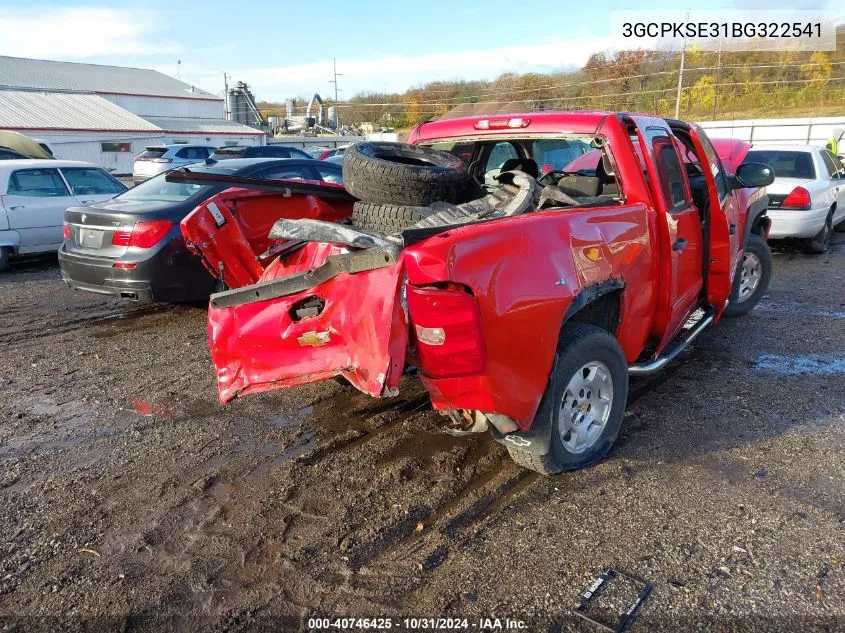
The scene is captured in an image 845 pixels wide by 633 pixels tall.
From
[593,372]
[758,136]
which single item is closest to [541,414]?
[593,372]

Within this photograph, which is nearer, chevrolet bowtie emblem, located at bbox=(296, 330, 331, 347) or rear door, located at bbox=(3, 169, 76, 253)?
chevrolet bowtie emblem, located at bbox=(296, 330, 331, 347)

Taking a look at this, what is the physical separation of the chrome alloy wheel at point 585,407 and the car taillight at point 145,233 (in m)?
4.36

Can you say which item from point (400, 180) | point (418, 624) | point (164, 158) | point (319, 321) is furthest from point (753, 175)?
point (164, 158)

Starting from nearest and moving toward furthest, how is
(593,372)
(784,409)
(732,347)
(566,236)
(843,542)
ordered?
1. (843,542)
2. (566,236)
3. (593,372)
4. (784,409)
5. (732,347)

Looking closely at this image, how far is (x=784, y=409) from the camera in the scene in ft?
14.9

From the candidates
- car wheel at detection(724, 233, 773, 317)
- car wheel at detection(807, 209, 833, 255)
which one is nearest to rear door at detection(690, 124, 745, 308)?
car wheel at detection(724, 233, 773, 317)

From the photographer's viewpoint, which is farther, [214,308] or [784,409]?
[784,409]

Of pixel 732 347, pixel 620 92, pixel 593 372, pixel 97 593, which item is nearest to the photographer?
pixel 97 593

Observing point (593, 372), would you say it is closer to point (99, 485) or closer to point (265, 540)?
point (265, 540)

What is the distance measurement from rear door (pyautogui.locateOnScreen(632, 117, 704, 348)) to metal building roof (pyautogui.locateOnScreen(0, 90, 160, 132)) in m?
34.4

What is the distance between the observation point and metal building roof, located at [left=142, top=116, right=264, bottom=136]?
4338cm

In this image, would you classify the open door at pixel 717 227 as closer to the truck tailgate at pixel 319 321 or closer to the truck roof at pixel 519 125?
the truck roof at pixel 519 125

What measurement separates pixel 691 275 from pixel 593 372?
1.51m

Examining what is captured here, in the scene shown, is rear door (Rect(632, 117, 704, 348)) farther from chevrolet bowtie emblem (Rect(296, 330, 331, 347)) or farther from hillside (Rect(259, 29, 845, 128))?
hillside (Rect(259, 29, 845, 128))
